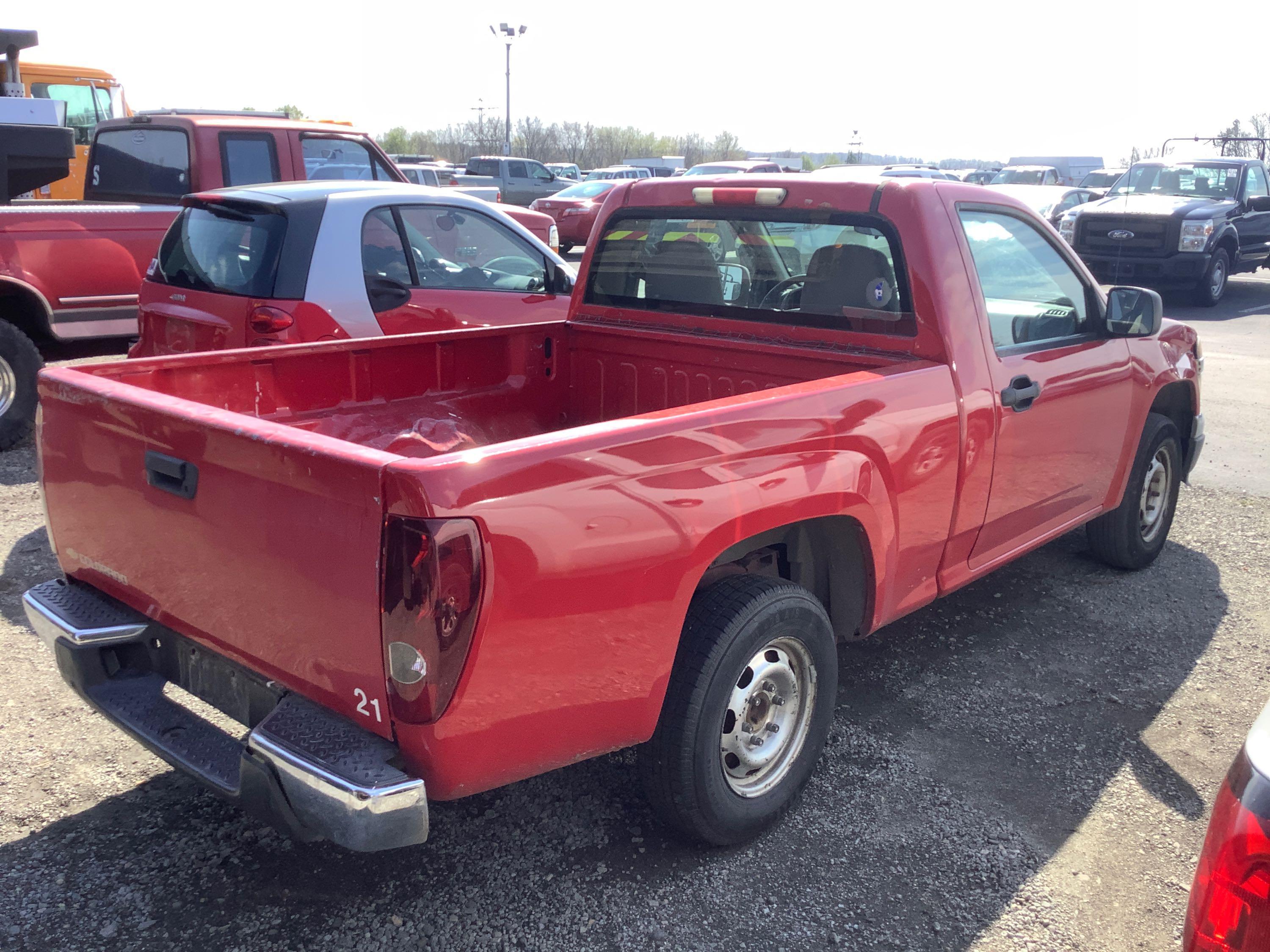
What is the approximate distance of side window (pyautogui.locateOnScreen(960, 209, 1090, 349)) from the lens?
149 inches

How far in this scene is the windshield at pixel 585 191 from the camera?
23828mm

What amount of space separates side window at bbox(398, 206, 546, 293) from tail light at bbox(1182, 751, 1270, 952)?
513cm

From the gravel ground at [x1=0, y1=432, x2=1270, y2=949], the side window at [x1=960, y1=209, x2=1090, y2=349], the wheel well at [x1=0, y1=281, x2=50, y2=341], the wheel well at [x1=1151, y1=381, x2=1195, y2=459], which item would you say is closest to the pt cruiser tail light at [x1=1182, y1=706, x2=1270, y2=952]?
the gravel ground at [x1=0, y1=432, x2=1270, y2=949]

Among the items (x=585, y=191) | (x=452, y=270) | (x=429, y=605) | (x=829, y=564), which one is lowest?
(x=829, y=564)

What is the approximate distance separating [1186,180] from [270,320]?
52.8ft

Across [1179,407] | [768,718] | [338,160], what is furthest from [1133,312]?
[338,160]

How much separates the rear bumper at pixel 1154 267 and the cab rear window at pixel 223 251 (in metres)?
13.0

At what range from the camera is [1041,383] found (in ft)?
12.7

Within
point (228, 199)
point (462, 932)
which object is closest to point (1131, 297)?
point (462, 932)

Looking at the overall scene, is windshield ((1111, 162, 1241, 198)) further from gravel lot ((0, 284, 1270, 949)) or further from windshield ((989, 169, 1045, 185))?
gravel lot ((0, 284, 1270, 949))

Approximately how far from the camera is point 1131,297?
429 cm

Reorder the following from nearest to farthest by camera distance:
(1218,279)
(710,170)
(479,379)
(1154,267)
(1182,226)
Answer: (479,379)
(1182,226)
(1154,267)
(1218,279)
(710,170)

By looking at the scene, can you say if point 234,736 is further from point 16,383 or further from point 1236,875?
point 16,383

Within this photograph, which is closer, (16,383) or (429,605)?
(429,605)
